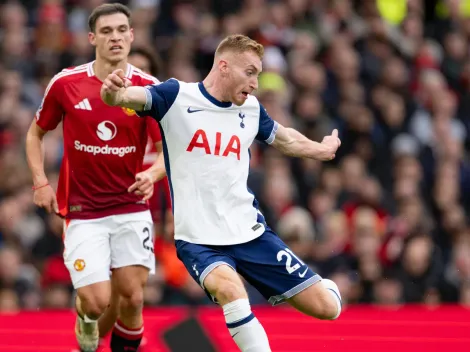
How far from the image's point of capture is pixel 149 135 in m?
9.55

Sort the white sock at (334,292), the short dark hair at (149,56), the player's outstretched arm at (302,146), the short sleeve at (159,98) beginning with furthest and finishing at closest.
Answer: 1. the short dark hair at (149,56)
2. the player's outstretched arm at (302,146)
3. the white sock at (334,292)
4. the short sleeve at (159,98)

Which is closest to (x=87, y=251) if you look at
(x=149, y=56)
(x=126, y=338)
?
(x=126, y=338)

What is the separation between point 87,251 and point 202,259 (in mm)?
1146

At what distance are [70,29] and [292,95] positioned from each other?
280cm

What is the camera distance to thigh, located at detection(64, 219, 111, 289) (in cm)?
925

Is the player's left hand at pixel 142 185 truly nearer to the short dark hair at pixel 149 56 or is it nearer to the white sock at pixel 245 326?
the white sock at pixel 245 326

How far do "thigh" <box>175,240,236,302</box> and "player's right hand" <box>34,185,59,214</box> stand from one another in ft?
3.58

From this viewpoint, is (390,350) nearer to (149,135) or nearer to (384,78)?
(149,135)

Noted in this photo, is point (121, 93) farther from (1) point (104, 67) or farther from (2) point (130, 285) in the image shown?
(2) point (130, 285)

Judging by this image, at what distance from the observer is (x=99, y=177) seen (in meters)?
9.34

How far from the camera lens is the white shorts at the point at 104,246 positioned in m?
9.26

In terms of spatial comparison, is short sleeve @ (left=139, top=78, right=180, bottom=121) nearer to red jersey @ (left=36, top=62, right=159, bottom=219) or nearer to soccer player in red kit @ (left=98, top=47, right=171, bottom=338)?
soccer player in red kit @ (left=98, top=47, right=171, bottom=338)

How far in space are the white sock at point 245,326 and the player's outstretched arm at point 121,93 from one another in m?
1.35

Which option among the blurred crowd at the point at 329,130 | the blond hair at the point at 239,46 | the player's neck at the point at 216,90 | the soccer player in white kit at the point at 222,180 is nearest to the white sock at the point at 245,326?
the soccer player in white kit at the point at 222,180
